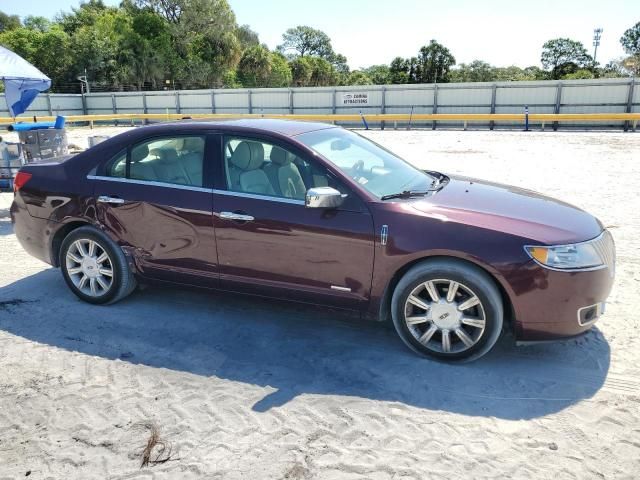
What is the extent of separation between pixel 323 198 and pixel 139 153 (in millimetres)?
1908

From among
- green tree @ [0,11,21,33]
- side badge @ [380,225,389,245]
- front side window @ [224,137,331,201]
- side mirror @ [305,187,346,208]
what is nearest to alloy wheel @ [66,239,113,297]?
front side window @ [224,137,331,201]

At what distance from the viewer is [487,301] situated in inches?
136

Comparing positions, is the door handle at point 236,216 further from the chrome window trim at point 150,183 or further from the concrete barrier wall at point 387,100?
the concrete barrier wall at point 387,100

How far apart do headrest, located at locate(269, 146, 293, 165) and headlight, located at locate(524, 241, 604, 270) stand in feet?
6.13

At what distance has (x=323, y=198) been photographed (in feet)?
11.8

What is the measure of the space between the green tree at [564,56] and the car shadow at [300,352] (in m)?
81.4

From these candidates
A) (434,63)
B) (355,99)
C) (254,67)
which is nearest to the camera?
(355,99)

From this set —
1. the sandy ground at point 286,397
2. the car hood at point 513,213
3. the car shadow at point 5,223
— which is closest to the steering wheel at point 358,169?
the car hood at point 513,213

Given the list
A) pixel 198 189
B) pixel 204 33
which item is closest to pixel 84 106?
→ pixel 204 33

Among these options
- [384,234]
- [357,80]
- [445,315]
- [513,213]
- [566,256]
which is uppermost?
[357,80]

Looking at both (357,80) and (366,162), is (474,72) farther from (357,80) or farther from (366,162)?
(366,162)

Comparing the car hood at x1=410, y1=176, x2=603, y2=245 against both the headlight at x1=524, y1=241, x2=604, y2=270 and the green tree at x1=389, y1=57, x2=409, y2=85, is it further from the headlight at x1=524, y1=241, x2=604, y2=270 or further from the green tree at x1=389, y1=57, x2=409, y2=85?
the green tree at x1=389, y1=57, x2=409, y2=85

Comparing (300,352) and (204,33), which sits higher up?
(204,33)

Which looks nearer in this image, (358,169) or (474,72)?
(358,169)
